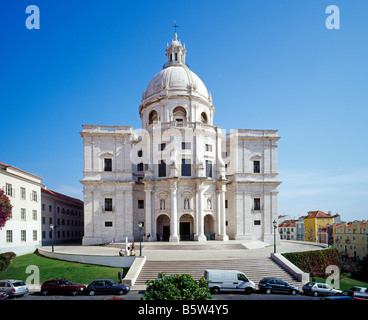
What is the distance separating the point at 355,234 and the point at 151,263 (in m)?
66.9

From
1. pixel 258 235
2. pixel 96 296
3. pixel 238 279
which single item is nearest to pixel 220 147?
pixel 258 235

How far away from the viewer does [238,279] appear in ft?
73.0

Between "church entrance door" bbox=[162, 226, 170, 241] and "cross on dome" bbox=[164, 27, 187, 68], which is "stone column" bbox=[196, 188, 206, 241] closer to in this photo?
"church entrance door" bbox=[162, 226, 170, 241]

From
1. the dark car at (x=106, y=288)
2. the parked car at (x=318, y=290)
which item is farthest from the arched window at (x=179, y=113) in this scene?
the parked car at (x=318, y=290)

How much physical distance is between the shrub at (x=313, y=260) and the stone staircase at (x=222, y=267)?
5.31 metres

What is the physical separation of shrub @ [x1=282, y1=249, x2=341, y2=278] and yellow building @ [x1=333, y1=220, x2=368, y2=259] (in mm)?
43388

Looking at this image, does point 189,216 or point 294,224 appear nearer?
point 189,216

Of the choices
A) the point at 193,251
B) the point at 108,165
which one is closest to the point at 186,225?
the point at 193,251

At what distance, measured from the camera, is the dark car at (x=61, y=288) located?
22109mm

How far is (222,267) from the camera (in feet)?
90.7

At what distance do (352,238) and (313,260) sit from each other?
50.3 metres

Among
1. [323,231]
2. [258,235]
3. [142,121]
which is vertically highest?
[142,121]

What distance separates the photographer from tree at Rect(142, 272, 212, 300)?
36.9 ft
